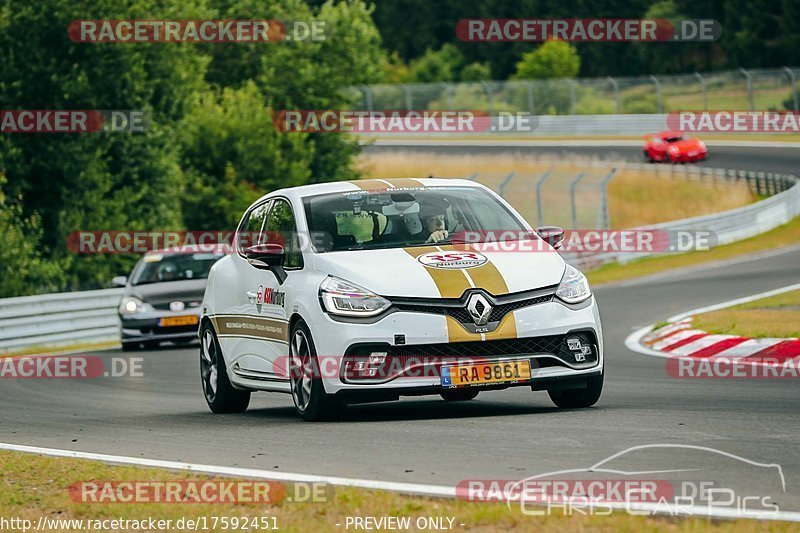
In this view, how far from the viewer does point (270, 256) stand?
1094 centimetres

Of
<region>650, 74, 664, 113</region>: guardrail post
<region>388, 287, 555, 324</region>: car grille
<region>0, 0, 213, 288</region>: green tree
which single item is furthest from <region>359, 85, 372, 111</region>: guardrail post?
<region>388, 287, 555, 324</region>: car grille

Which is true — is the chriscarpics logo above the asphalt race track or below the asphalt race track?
above

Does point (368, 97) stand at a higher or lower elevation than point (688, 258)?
higher

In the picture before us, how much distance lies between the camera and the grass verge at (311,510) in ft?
19.6

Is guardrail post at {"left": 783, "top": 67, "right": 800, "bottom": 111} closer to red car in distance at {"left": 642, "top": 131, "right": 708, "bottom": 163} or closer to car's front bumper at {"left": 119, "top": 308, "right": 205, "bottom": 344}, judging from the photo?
red car in distance at {"left": 642, "top": 131, "right": 708, "bottom": 163}

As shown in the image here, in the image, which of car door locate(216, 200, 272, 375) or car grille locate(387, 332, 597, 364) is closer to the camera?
car grille locate(387, 332, 597, 364)

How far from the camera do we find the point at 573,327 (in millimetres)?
10234

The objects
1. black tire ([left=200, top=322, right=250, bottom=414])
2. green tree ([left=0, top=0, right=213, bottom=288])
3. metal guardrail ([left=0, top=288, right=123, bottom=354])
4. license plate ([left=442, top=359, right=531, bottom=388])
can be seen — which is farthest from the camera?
green tree ([left=0, top=0, right=213, bottom=288])

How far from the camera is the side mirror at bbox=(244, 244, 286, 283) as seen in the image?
10.9 metres

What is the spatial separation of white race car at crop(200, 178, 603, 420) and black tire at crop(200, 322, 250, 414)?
715mm

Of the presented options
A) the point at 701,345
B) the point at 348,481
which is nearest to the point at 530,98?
the point at 701,345

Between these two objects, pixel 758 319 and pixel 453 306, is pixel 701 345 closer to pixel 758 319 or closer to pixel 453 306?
pixel 758 319

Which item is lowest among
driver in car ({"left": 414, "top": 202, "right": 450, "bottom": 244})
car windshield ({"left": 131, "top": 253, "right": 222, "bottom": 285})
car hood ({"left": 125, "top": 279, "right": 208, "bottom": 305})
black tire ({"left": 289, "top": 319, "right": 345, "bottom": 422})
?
car hood ({"left": 125, "top": 279, "right": 208, "bottom": 305})

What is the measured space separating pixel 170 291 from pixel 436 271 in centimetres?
1406
